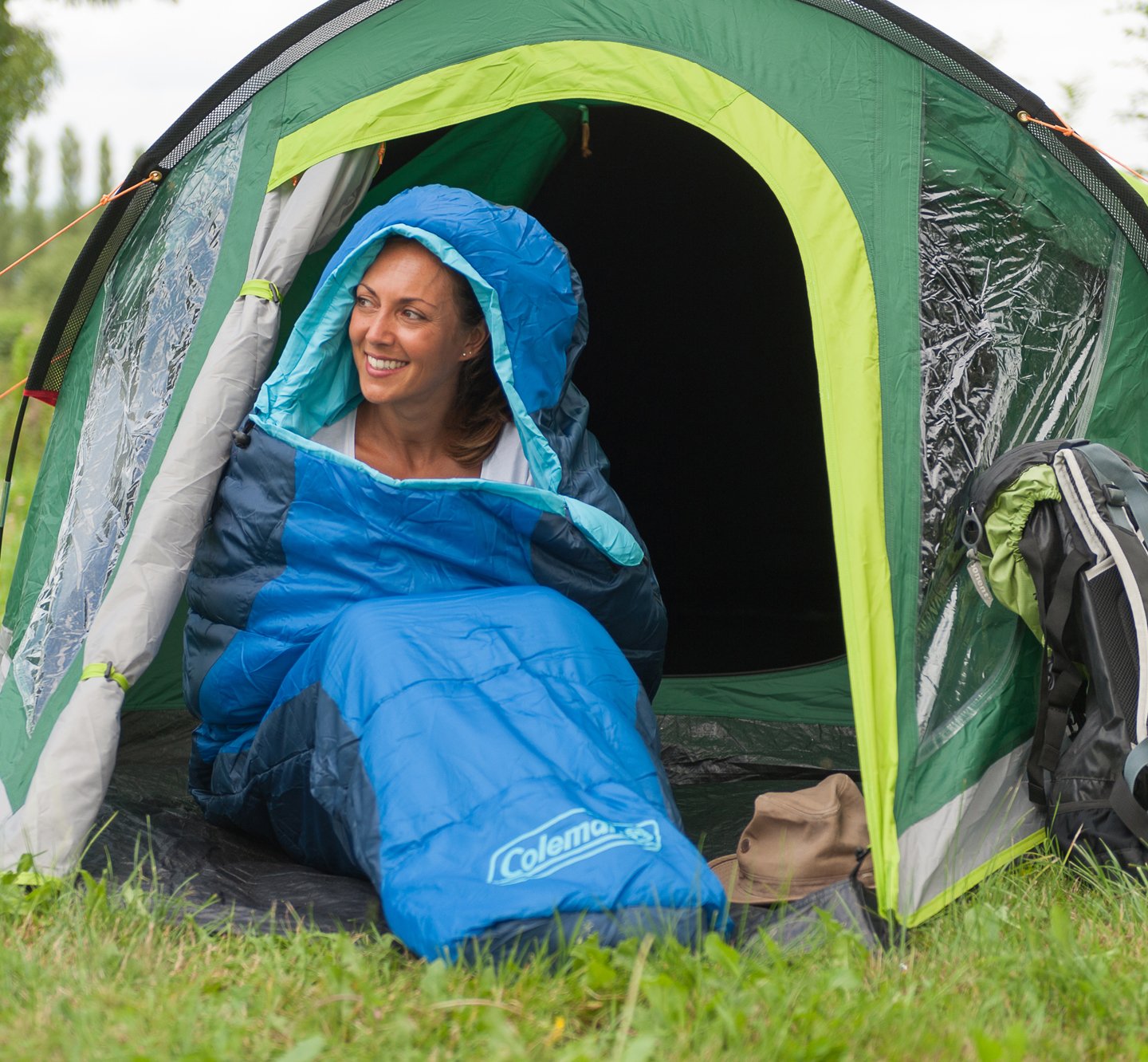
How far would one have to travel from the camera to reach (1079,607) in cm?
219

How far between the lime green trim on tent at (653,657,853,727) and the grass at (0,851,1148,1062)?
152cm

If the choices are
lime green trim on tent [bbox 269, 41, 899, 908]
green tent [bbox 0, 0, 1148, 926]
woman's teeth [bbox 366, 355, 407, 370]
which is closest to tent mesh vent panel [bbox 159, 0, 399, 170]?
green tent [bbox 0, 0, 1148, 926]

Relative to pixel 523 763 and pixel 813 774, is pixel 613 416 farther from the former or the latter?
pixel 523 763

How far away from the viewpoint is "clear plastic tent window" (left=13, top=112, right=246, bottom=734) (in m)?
2.51

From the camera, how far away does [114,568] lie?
2.45m

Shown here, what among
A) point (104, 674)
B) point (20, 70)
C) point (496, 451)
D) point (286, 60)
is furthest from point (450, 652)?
point (20, 70)

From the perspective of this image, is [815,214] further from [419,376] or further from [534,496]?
[419,376]

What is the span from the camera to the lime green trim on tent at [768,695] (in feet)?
11.3

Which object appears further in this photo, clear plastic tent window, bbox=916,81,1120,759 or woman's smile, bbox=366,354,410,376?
woman's smile, bbox=366,354,410,376

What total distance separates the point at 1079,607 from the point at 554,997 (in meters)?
1.12

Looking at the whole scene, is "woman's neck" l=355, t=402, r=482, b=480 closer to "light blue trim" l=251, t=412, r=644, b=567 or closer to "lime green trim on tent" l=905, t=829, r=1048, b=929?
"light blue trim" l=251, t=412, r=644, b=567

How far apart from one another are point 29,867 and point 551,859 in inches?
33.4

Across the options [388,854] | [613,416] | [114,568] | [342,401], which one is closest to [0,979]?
[388,854]

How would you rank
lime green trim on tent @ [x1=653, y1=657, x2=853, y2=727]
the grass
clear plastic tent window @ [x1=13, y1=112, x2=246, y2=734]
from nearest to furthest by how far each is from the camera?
the grass
clear plastic tent window @ [x1=13, y1=112, x2=246, y2=734]
lime green trim on tent @ [x1=653, y1=657, x2=853, y2=727]
